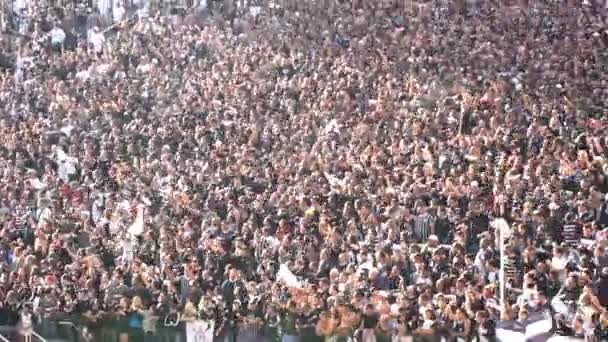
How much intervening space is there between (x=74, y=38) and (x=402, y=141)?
3083 mm

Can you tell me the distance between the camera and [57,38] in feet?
32.3

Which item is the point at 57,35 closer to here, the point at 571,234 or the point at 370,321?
the point at 370,321

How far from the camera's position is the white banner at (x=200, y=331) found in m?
8.66

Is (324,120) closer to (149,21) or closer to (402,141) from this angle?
(402,141)

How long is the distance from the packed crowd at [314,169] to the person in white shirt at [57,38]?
0.08 ft

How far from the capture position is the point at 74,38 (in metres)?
9.83

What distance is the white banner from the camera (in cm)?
866

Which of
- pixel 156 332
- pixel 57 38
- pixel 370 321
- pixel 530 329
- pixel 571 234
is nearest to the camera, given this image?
pixel 530 329

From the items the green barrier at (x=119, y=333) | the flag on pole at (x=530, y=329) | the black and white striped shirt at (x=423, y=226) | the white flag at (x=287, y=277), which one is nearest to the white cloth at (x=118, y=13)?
the green barrier at (x=119, y=333)

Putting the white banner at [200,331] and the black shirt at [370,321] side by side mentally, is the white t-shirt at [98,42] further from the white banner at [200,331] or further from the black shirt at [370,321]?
the black shirt at [370,321]

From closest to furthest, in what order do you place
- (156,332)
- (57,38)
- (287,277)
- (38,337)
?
(287,277) < (156,332) < (38,337) < (57,38)

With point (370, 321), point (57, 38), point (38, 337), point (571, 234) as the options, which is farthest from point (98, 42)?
point (571, 234)

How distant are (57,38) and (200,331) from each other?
2.92 m

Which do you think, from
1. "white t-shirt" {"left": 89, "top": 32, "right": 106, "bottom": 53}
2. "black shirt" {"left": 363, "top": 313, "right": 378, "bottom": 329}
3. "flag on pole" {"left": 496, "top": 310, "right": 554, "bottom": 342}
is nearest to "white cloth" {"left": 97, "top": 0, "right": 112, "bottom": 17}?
"white t-shirt" {"left": 89, "top": 32, "right": 106, "bottom": 53}
